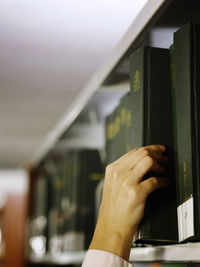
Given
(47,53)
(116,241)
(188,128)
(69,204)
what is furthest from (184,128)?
(47,53)

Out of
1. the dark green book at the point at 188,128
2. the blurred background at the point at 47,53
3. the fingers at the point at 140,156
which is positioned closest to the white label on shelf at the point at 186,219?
the dark green book at the point at 188,128

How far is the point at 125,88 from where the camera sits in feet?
4.21

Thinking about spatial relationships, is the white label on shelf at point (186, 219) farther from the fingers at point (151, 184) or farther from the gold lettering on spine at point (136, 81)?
the gold lettering on spine at point (136, 81)

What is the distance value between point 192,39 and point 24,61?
138 cm

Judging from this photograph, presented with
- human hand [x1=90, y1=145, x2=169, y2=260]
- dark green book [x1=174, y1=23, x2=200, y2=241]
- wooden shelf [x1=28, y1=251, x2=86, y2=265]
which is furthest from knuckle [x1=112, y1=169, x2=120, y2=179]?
wooden shelf [x1=28, y1=251, x2=86, y2=265]

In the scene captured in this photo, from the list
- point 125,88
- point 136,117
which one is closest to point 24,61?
point 125,88

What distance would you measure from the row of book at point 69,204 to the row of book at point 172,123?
2.53ft

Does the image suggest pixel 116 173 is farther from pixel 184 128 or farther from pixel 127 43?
pixel 127 43

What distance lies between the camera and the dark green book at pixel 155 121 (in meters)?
0.82

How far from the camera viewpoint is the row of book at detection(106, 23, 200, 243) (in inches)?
29.3

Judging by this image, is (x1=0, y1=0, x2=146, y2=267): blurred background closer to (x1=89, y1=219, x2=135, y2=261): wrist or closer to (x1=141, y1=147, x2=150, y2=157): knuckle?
(x1=141, y1=147, x2=150, y2=157): knuckle

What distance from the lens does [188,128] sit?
0.75m

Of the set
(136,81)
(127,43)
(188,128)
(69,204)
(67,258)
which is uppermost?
(127,43)

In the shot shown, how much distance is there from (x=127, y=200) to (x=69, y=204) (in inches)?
40.0
